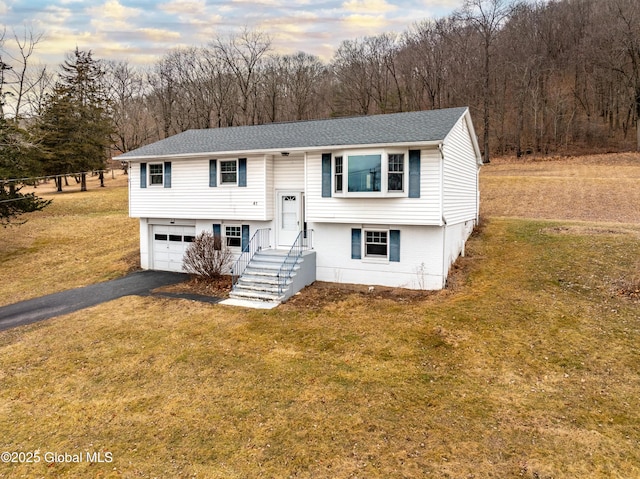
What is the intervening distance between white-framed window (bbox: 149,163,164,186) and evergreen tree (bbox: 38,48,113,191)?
20702 millimetres

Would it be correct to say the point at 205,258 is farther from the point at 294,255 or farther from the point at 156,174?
the point at 156,174

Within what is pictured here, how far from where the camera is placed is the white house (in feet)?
42.5

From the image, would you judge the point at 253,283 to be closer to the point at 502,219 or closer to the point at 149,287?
the point at 149,287

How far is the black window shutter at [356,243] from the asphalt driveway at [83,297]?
5.00m

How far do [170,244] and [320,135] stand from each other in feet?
27.4

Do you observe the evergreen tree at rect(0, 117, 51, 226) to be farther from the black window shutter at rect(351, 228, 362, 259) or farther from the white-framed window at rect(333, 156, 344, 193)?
the black window shutter at rect(351, 228, 362, 259)

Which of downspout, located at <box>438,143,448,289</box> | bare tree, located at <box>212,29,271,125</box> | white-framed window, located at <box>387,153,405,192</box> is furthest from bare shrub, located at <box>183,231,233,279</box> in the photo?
bare tree, located at <box>212,29,271,125</box>

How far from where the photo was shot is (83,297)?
14156 mm

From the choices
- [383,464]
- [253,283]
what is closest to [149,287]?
[253,283]

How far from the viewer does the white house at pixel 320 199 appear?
1295 centimetres

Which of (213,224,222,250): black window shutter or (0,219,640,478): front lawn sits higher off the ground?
(213,224,222,250): black window shutter

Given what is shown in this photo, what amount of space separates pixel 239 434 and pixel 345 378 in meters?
2.52

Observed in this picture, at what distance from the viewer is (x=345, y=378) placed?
816 centimetres

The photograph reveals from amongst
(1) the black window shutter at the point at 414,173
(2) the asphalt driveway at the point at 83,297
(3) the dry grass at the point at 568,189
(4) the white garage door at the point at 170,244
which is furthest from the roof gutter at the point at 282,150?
(3) the dry grass at the point at 568,189
